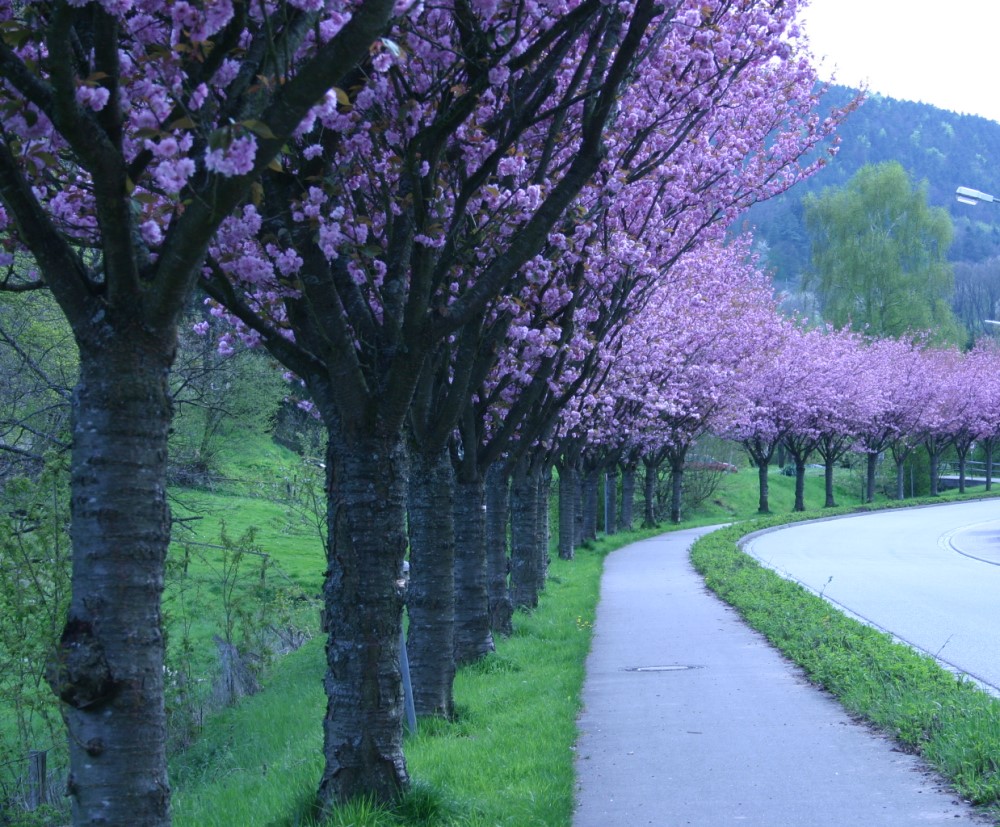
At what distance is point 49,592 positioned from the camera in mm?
10523

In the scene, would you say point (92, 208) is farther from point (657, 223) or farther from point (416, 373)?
point (657, 223)

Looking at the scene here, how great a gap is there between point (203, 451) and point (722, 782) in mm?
18050

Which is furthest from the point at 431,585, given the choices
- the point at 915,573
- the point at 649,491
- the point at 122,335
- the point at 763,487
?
the point at 763,487

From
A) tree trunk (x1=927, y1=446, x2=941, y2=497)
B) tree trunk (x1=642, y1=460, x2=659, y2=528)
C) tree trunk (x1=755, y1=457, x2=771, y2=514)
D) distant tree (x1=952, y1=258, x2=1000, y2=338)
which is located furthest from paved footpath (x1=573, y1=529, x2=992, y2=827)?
A: distant tree (x1=952, y1=258, x2=1000, y2=338)

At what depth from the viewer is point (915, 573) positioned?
2166 centimetres

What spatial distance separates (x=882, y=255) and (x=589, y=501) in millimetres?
36074

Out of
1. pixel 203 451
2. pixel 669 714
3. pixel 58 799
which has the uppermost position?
pixel 203 451

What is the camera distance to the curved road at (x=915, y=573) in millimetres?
12959

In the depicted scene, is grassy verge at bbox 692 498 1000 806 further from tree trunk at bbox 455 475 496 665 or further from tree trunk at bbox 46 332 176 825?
tree trunk at bbox 46 332 176 825

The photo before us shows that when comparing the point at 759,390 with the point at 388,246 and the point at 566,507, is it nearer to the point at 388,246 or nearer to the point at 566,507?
the point at 566,507

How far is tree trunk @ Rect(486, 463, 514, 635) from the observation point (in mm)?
15000

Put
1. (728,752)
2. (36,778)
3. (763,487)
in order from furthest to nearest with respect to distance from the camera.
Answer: (763,487) < (36,778) < (728,752)

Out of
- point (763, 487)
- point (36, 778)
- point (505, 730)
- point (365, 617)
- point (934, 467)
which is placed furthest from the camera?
point (934, 467)

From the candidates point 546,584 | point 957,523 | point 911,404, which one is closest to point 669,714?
point 546,584
